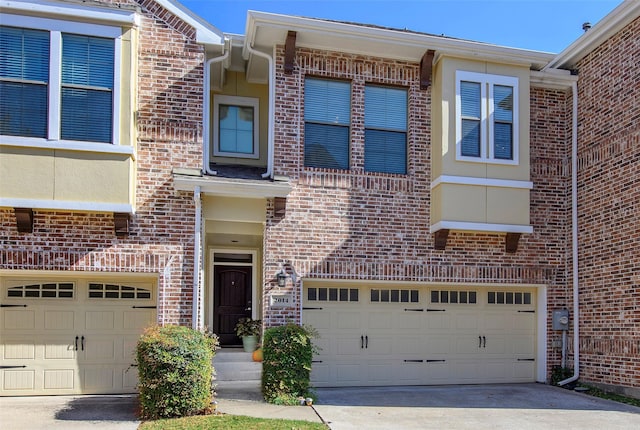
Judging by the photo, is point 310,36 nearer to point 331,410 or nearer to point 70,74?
point 70,74

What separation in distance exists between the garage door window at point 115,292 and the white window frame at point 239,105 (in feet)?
10.2

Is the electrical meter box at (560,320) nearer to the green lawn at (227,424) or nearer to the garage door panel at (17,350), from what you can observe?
the green lawn at (227,424)

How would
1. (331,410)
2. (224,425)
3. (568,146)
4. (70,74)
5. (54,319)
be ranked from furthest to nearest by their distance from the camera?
(568,146) → (54,319) → (70,74) → (331,410) → (224,425)

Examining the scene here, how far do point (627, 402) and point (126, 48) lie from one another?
9.87 metres

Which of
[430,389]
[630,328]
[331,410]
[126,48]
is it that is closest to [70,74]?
[126,48]

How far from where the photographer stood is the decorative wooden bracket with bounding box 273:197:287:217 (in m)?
10.4

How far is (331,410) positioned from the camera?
29.2 ft

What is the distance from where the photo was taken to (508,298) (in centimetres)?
1190

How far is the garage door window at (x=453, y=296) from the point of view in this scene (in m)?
11.6

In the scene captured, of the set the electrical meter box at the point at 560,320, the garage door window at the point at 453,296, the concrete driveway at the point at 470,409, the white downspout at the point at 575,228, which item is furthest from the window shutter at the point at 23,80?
the electrical meter box at the point at 560,320

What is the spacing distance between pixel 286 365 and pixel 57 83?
5.65m

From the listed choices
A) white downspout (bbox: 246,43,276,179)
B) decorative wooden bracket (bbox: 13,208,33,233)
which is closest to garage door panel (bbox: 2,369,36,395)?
decorative wooden bracket (bbox: 13,208,33,233)

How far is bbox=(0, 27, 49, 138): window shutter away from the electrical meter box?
9.54 m

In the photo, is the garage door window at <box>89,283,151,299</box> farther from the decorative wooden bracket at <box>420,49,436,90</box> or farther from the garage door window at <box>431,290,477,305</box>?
the decorative wooden bracket at <box>420,49,436,90</box>
